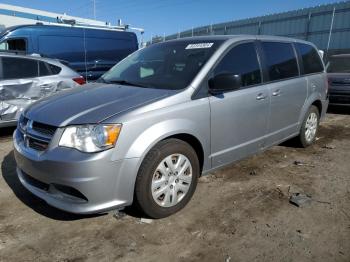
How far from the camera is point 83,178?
Answer: 9.28 feet

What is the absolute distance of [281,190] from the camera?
13.3 ft

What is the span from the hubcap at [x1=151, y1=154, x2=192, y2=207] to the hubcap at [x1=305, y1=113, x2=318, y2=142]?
294 centimetres

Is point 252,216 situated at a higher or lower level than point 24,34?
lower

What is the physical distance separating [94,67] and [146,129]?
8.19 metres

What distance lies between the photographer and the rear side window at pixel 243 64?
3.88m

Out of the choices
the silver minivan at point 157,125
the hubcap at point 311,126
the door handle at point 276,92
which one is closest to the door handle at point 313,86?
the hubcap at point 311,126

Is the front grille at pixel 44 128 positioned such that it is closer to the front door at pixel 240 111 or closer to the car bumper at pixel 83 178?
the car bumper at pixel 83 178

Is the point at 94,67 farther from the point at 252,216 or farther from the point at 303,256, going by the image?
the point at 303,256

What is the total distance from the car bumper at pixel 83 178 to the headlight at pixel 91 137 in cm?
5

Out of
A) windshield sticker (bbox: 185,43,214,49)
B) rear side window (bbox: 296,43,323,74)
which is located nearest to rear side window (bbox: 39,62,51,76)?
windshield sticker (bbox: 185,43,214,49)

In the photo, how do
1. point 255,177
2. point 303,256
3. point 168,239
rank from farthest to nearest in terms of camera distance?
point 255,177, point 168,239, point 303,256

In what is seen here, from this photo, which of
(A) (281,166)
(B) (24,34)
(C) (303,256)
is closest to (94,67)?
(B) (24,34)

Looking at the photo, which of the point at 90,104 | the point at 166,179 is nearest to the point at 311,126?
the point at 166,179

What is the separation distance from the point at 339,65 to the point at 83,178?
964 centimetres
